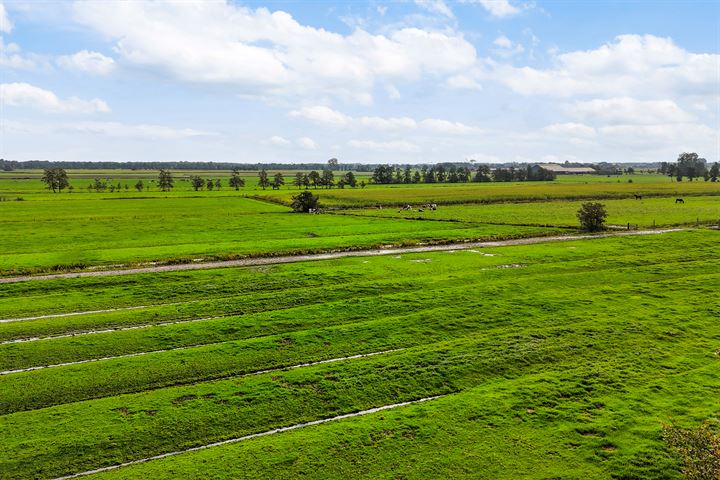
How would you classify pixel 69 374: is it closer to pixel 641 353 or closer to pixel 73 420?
pixel 73 420

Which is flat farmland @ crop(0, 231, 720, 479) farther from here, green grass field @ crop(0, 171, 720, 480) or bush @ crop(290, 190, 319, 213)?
bush @ crop(290, 190, 319, 213)

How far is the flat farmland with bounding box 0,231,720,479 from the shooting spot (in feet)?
63.7

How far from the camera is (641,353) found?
28.4 metres

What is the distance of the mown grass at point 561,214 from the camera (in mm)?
83938

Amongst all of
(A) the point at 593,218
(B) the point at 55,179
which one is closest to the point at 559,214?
(A) the point at 593,218

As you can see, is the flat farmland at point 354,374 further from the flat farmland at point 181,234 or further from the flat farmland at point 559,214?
the flat farmland at point 559,214

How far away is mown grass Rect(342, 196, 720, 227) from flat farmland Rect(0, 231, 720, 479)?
4205 cm

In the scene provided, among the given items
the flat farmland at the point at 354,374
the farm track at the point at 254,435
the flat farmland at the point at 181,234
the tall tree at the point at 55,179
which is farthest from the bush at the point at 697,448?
the tall tree at the point at 55,179

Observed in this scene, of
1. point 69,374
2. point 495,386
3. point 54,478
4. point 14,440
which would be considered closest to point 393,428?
point 495,386

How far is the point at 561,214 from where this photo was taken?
9594 centimetres

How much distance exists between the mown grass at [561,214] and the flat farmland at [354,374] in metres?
42.1

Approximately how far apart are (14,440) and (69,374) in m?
5.83

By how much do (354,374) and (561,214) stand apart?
82.1 metres

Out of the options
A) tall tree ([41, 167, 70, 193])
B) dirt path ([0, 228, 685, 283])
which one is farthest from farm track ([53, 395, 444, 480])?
tall tree ([41, 167, 70, 193])
